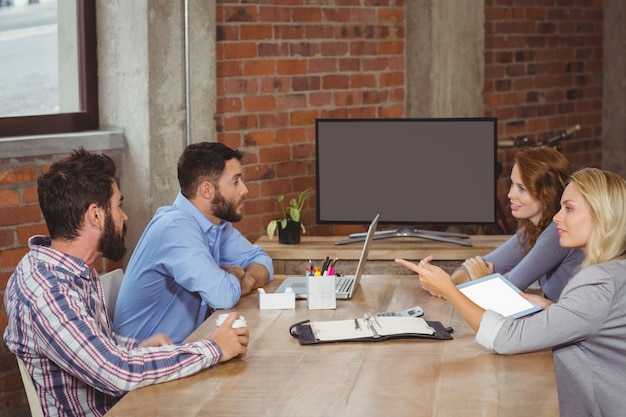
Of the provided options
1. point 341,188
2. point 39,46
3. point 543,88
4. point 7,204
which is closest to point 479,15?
point 543,88

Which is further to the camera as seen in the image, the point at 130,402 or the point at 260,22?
the point at 260,22

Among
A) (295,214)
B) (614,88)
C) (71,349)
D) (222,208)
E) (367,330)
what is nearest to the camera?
(71,349)

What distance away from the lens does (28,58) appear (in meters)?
4.37

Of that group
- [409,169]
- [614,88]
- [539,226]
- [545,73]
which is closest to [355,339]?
[539,226]

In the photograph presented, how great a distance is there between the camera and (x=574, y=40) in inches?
273

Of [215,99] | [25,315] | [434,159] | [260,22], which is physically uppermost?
[260,22]

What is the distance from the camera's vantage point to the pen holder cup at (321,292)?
3197mm

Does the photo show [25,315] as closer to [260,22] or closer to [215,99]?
[215,99]

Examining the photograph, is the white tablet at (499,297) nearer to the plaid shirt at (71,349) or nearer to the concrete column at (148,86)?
the plaid shirt at (71,349)

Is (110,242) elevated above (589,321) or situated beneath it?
elevated above

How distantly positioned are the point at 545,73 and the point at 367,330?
14.1 ft

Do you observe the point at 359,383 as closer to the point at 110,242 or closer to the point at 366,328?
the point at 366,328

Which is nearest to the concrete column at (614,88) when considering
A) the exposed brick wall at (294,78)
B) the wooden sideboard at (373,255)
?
the exposed brick wall at (294,78)

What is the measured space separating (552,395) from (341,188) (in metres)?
2.43
